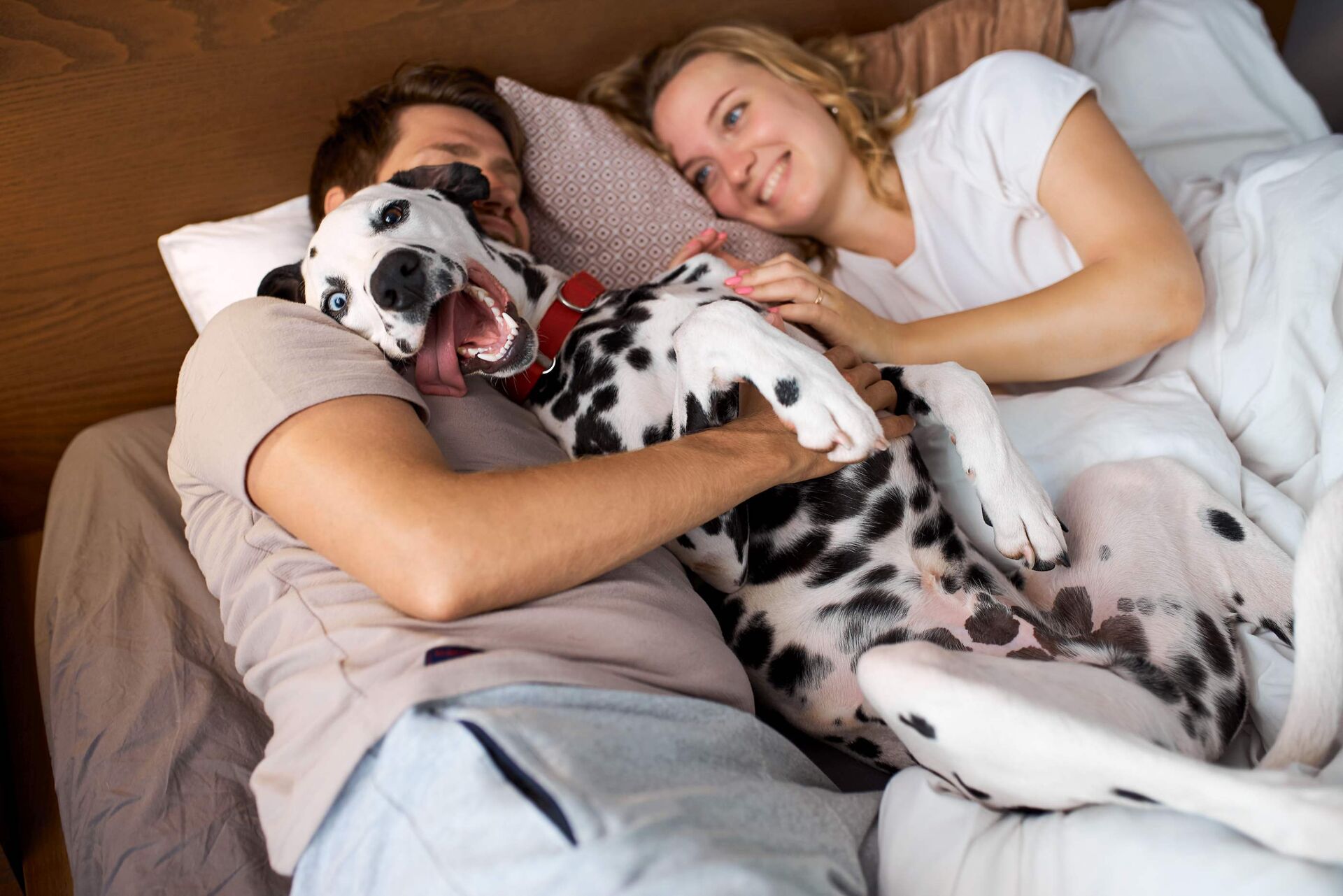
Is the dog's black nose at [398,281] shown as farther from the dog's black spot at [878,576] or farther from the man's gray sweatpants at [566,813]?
the dog's black spot at [878,576]

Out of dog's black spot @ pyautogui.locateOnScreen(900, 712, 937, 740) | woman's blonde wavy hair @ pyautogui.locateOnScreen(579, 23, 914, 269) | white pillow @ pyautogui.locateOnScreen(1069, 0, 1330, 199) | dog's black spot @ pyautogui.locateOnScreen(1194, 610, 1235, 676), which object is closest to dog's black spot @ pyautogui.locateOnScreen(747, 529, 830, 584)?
dog's black spot @ pyautogui.locateOnScreen(900, 712, 937, 740)

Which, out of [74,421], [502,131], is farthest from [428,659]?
[74,421]

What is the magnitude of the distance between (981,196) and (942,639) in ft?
5.10

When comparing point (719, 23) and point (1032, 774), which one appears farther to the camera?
point (719, 23)

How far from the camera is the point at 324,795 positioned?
1.26 m

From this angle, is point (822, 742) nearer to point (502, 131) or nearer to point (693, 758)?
point (693, 758)

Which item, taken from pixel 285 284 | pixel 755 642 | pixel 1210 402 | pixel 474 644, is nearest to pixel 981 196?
pixel 1210 402

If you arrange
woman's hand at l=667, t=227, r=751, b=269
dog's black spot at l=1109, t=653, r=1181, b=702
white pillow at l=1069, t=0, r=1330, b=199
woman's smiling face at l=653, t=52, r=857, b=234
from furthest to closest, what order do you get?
white pillow at l=1069, t=0, r=1330, b=199, woman's smiling face at l=653, t=52, r=857, b=234, woman's hand at l=667, t=227, r=751, b=269, dog's black spot at l=1109, t=653, r=1181, b=702

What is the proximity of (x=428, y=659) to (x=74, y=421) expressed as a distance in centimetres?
229

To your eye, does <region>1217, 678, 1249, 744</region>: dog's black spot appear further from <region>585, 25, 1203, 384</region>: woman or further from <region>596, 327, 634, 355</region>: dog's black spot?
<region>596, 327, 634, 355</region>: dog's black spot

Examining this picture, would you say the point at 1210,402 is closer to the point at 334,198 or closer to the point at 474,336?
the point at 474,336

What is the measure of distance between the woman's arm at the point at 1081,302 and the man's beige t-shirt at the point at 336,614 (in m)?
0.85

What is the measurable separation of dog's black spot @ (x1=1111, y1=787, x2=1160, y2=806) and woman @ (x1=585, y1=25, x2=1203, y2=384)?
121 centimetres

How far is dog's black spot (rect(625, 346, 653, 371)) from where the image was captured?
6.55 feet
